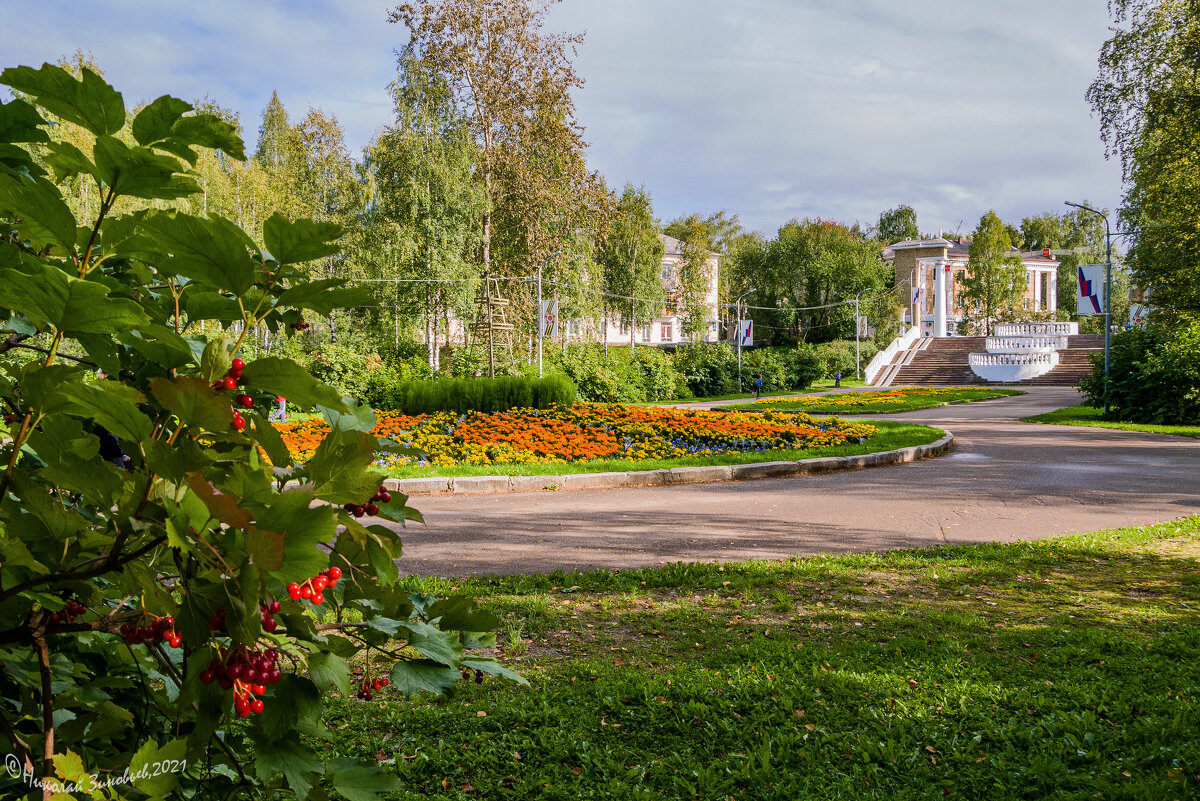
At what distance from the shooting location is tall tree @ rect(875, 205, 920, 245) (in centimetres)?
9344

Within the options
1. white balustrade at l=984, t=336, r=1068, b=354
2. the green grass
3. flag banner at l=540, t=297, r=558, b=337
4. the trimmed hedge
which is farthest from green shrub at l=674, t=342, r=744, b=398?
white balustrade at l=984, t=336, r=1068, b=354

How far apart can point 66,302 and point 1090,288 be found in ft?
86.1

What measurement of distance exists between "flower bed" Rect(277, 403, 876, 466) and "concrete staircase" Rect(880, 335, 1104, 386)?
32.9 meters

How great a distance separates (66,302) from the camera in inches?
36.9

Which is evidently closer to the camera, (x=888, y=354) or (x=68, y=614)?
(x=68, y=614)

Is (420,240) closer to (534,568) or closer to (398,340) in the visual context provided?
(398,340)

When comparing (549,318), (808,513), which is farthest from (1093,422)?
(549,318)

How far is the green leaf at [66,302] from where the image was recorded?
904mm

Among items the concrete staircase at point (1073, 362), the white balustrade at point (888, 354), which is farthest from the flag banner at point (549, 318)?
the concrete staircase at point (1073, 362)

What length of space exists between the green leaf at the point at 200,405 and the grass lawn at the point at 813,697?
241cm

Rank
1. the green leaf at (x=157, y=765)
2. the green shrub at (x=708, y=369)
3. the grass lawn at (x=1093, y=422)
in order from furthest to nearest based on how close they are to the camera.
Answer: the green shrub at (x=708, y=369), the grass lawn at (x=1093, y=422), the green leaf at (x=157, y=765)

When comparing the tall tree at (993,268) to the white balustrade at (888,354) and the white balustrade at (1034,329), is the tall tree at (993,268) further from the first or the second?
the white balustrade at (888,354)

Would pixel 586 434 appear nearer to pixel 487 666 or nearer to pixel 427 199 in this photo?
pixel 487 666

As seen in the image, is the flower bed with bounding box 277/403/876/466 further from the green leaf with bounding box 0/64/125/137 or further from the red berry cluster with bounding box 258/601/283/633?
the red berry cluster with bounding box 258/601/283/633
